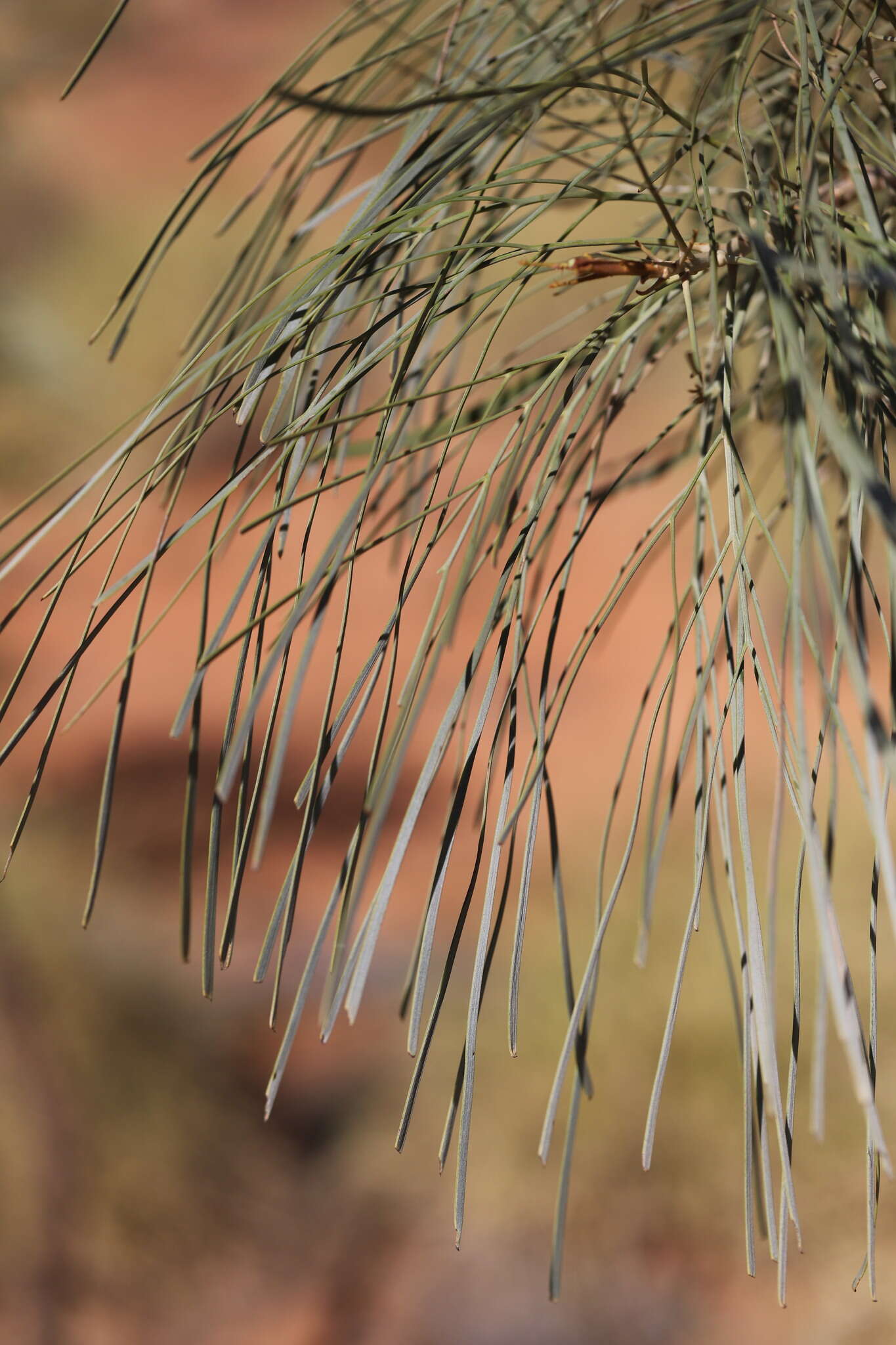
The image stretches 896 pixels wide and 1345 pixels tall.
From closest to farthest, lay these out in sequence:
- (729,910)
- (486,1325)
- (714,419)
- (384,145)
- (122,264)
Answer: (714,419) < (486,1325) < (729,910) < (122,264) < (384,145)

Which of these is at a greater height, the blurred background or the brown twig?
the brown twig

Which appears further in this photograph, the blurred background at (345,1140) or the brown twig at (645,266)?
the blurred background at (345,1140)

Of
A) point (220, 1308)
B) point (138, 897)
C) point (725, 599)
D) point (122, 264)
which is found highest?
point (122, 264)

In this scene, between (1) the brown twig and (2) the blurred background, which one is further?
(2) the blurred background

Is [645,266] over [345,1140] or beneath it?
over

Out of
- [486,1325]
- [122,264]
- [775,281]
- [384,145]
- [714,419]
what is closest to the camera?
[775,281]

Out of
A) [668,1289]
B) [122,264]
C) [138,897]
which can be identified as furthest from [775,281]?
[122,264]

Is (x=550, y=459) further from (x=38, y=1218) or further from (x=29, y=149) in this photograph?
(x=29, y=149)

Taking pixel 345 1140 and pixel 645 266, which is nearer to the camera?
pixel 645 266
